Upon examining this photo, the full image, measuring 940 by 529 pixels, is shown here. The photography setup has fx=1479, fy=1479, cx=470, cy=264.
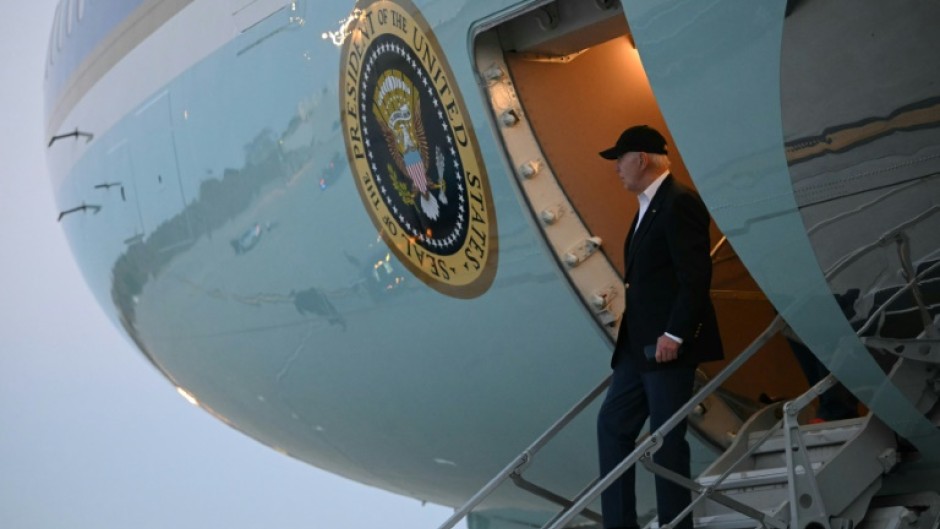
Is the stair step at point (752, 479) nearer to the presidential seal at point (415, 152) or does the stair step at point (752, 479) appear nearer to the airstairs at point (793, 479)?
the airstairs at point (793, 479)

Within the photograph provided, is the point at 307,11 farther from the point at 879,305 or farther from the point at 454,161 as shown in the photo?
the point at 879,305

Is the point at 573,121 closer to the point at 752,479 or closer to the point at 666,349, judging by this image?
the point at 666,349

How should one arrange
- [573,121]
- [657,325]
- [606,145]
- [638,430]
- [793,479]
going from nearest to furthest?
[793,479], [657,325], [638,430], [573,121], [606,145]

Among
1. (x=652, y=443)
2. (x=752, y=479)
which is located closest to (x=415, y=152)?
(x=652, y=443)

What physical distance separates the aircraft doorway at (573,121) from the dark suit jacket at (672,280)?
338 mm

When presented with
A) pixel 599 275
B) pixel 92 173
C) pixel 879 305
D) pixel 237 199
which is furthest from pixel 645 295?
pixel 92 173

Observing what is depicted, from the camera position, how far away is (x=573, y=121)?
4676 millimetres

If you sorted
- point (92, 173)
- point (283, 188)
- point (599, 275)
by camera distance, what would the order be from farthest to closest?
point (92, 173)
point (283, 188)
point (599, 275)

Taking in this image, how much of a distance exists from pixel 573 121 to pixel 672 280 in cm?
88

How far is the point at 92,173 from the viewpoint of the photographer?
7.29 metres

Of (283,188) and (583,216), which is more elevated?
(283,188)

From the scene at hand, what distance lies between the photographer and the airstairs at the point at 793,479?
3.67m

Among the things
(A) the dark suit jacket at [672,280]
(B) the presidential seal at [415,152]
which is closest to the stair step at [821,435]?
(A) the dark suit jacket at [672,280]

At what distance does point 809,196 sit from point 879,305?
314 millimetres
